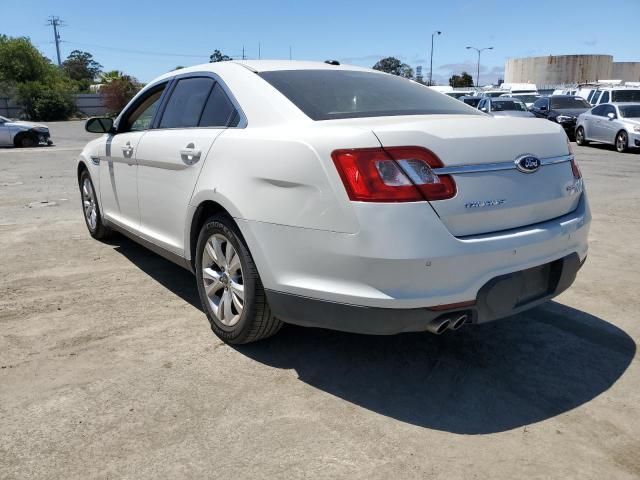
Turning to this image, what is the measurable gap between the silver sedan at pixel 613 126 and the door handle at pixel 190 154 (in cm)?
1564

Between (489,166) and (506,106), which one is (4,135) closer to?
(506,106)

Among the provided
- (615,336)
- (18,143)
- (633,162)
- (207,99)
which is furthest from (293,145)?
(18,143)

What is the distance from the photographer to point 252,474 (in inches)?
91.7

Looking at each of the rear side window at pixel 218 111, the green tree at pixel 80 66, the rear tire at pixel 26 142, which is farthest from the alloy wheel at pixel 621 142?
the green tree at pixel 80 66

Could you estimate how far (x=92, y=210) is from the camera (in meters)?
5.93

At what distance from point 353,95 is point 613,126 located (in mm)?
16072

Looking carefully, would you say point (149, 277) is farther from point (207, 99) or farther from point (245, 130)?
point (245, 130)

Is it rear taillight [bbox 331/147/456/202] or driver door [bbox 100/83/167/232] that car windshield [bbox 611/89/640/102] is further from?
rear taillight [bbox 331/147/456/202]

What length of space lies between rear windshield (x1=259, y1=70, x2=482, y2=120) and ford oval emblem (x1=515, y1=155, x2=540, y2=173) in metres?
0.62

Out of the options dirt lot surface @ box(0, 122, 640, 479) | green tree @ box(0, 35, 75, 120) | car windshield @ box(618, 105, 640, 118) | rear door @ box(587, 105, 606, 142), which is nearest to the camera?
dirt lot surface @ box(0, 122, 640, 479)

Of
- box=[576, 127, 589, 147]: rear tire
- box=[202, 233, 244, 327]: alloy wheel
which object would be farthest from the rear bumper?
box=[576, 127, 589, 147]: rear tire

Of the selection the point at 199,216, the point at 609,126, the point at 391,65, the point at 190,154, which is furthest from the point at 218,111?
the point at 391,65

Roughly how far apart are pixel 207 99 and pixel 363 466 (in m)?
2.47

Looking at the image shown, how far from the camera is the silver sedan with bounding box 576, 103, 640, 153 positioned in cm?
1625
